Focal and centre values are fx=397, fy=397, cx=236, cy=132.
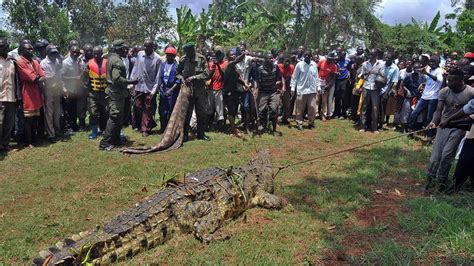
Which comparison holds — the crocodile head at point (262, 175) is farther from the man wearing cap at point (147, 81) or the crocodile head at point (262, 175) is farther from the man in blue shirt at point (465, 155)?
the man wearing cap at point (147, 81)

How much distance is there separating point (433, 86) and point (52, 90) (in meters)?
8.62

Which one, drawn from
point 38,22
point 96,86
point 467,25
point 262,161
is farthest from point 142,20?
point 262,161

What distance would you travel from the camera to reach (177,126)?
8727 millimetres

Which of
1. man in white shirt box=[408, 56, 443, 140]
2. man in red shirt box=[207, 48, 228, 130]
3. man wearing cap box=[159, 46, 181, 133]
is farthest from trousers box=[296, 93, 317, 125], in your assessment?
man wearing cap box=[159, 46, 181, 133]

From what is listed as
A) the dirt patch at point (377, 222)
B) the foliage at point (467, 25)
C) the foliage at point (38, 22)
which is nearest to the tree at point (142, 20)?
the foliage at point (38, 22)

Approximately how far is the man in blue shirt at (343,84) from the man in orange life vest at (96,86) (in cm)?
667

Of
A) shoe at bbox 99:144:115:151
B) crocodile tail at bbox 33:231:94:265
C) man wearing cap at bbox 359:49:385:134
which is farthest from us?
man wearing cap at bbox 359:49:385:134

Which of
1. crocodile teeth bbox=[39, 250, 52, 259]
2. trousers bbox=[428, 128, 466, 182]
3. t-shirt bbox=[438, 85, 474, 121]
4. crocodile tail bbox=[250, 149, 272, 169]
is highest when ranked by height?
t-shirt bbox=[438, 85, 474, 121]

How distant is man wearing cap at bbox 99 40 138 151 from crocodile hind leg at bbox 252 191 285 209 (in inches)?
154

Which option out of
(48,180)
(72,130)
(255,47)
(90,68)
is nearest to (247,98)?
(90,68)

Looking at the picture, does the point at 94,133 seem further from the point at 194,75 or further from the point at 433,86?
the point at 433,86

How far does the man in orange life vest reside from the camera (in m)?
8.94

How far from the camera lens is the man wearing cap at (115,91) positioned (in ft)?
26.3

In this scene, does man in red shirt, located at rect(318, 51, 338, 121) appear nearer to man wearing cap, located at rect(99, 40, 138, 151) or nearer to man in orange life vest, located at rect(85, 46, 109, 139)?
man wearing cap, located at rect(99, 40, 138, 151)
